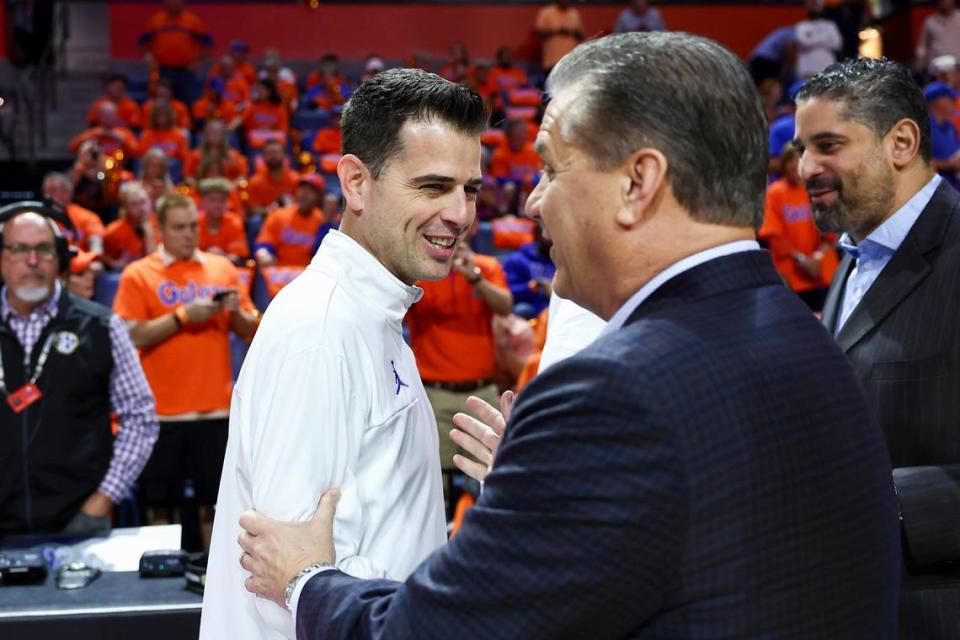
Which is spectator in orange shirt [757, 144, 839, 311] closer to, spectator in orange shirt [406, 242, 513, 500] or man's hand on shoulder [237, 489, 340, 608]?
spectator in orange shirt [406, 242, 513, 500]

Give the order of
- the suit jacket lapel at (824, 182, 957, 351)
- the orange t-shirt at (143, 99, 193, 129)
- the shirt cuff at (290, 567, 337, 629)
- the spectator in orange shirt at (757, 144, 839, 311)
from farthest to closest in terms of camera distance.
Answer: the orange t-shirt at (143, 99, 193, 129)
the spectator in orange shirt at (757, 144, 839, 311)
the suit jacket lapel at (824, 182, 957, 351)
the shirt cuff at (290, 567, 337, 629)

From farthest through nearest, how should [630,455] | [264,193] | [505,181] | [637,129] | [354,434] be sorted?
1. [505,181]
2. [264,193]
3. [354,434]
4. [637,129]
5. [630,455]

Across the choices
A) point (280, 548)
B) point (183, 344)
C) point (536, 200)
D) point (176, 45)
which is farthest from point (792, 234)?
point (176, 45)

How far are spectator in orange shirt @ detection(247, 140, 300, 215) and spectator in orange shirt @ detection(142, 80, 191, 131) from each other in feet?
6.26

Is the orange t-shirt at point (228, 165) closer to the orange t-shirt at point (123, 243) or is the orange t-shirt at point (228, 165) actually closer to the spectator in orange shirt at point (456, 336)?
the orange t-shirt at point (123, 243)

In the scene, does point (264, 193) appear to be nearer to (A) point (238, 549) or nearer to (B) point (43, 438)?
(B) point (43, 438)

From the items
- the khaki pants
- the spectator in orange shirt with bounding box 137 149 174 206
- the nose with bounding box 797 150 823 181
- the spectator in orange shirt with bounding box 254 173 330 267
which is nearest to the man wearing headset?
the khaki pants

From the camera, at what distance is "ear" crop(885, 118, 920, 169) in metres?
2.56

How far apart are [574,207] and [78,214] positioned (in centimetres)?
783

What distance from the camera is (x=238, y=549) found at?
1738 mm

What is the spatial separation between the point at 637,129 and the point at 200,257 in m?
4.88

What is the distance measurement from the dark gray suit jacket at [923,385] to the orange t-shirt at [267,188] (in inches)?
324

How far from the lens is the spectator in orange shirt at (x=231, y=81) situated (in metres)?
13.2

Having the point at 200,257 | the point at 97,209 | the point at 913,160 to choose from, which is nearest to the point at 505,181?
the point at 97,209
